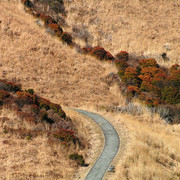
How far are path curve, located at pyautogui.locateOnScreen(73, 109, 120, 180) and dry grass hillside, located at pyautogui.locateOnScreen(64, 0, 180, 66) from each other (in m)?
26.9

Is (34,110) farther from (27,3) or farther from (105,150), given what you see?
(27,3)

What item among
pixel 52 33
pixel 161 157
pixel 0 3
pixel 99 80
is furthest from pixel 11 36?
pixel 161 157

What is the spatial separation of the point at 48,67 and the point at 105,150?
A: 795 inches

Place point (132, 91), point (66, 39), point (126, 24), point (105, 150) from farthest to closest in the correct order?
1. point (126, 24)
2. point (66, 39)
3. point (132, 91)
4. point (105, 150)

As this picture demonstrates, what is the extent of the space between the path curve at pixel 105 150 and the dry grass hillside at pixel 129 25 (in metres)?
26.9

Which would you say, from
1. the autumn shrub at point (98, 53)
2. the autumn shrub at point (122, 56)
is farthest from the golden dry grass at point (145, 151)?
the autumn shrub at point (122, 56)

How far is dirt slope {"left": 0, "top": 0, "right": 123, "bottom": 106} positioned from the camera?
29484 millimetres

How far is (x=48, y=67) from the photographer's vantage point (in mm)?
33312

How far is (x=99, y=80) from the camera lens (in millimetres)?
33750

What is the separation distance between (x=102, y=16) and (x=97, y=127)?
37.2 meters

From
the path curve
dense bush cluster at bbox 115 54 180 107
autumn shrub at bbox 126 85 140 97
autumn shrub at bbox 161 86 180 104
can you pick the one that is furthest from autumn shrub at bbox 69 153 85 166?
autumn shrub at bbox 126 85 140 97

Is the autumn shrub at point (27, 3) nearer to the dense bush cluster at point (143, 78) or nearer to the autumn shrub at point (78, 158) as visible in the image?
the dense bush cluster at point (143, 78)

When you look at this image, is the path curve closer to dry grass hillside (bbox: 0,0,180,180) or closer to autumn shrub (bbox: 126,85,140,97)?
dry grass hillside (bbox: 0,0,180,180)

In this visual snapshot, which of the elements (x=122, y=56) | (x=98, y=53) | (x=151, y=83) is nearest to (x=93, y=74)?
(x=98, y=53)
